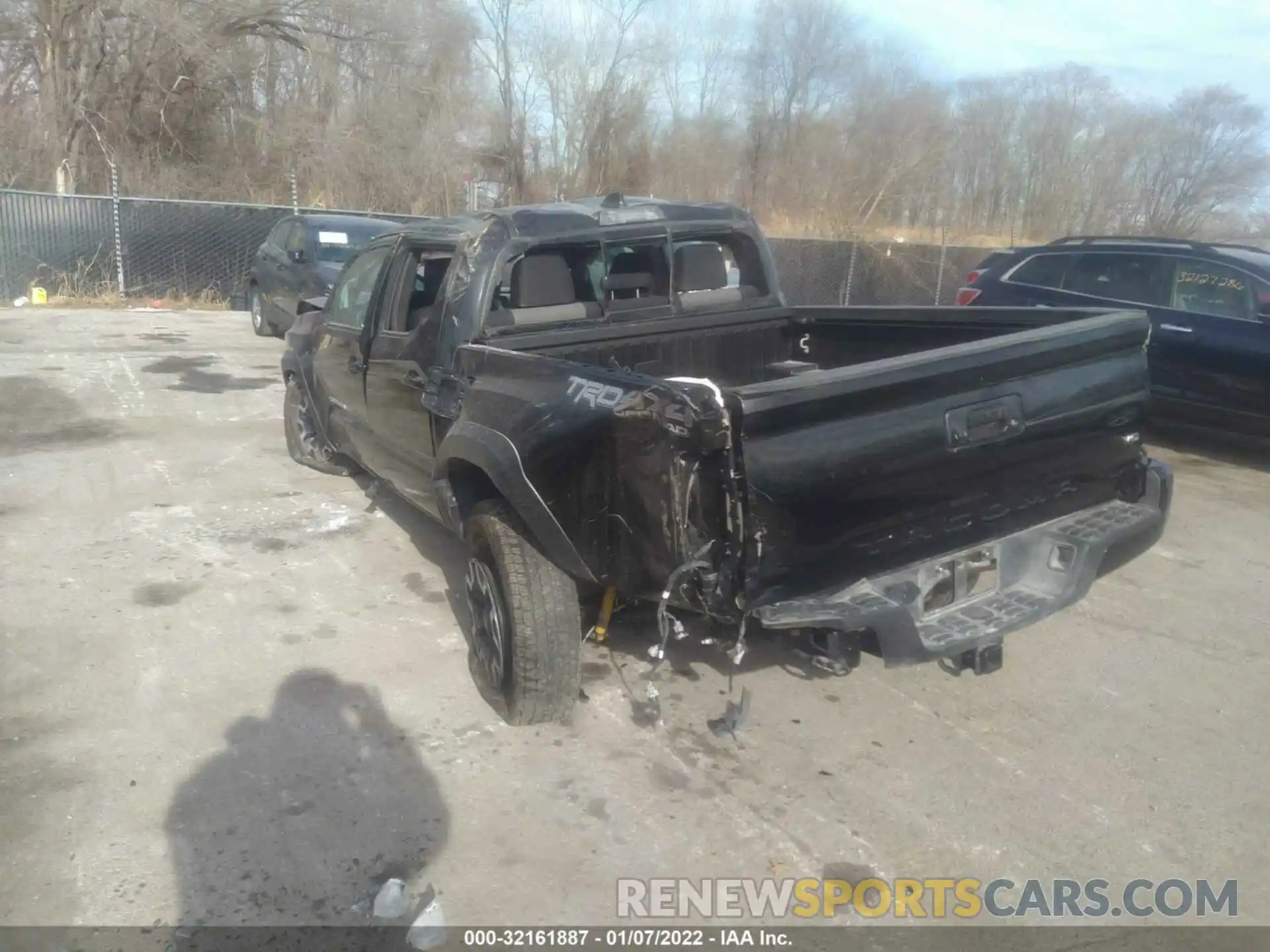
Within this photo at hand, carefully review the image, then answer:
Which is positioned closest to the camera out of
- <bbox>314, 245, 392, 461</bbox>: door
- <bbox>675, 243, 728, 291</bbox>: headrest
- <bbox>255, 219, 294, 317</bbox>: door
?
<bbox>675, 243, 728, 291</bbox>: headrest

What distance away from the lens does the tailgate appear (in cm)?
288

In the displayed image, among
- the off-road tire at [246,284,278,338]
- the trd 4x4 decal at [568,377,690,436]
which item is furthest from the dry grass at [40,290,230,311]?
the trd 4x4 decal at [568,377,690,436]

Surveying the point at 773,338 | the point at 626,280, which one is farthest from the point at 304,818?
the point at 773,338

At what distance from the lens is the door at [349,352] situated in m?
5.26

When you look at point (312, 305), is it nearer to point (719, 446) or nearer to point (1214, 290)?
point (719, 446)

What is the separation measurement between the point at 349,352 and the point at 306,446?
5.70ft

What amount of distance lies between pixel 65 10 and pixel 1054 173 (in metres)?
23.2

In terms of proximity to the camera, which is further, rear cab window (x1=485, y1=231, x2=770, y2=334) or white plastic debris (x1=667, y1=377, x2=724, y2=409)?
rear cab window (x1=485, y1=231, x2=770, y2=334)

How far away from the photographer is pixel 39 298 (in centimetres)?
1547

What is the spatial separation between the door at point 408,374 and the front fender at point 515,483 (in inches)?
21.5

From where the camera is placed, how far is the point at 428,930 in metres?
2.72

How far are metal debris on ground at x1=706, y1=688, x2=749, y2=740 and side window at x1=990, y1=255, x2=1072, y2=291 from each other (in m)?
6.40

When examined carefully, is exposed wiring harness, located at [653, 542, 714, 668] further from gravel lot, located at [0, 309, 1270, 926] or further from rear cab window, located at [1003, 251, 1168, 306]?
rear cab window, located at [1003, 251, 1168, 306]

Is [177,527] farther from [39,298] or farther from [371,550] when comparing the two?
[39,298]
